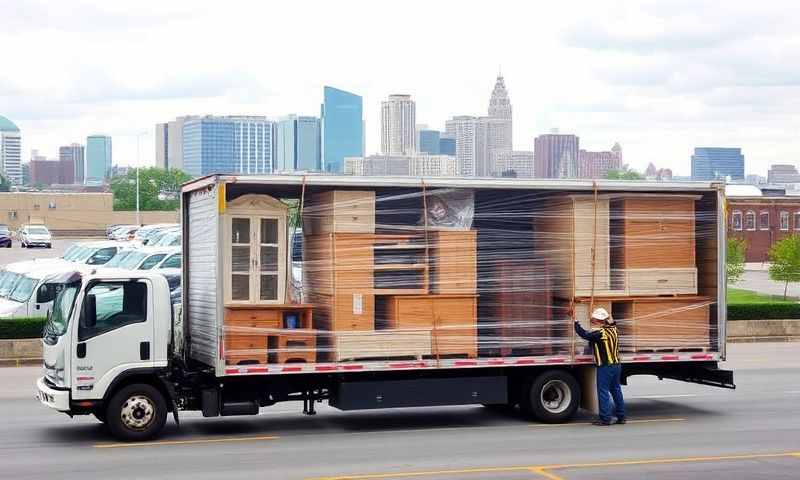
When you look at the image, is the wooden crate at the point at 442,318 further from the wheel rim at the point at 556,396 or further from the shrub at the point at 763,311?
the shrub at the point at 763,311

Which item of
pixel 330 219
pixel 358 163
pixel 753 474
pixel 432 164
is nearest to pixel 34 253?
pixel 330 219

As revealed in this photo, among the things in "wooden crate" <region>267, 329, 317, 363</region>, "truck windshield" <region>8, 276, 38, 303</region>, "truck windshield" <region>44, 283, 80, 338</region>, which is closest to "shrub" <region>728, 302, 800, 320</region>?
"truck windshield" <region>8, 276, 38, 303</region>

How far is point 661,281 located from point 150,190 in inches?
4551

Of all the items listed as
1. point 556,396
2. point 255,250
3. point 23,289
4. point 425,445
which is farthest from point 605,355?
point 23,289

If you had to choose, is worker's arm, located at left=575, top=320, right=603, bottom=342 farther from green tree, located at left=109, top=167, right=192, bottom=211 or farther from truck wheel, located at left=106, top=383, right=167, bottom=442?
green tree, located at left=109, top=167, right=192, bottom=211

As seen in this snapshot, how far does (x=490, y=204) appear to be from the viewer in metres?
16.4

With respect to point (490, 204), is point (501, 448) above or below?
below

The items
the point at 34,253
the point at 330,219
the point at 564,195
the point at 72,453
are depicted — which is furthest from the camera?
the point at 34,253

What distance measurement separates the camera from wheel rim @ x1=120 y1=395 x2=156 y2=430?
48.5 ft

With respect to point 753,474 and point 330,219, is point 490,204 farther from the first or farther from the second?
point 753,474

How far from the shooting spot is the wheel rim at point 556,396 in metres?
16.6

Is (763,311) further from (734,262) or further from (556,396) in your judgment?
(556,396)

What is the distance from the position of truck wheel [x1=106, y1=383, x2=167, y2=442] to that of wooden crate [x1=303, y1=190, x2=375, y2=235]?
298 centimetres

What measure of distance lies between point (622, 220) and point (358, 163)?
492 feet
